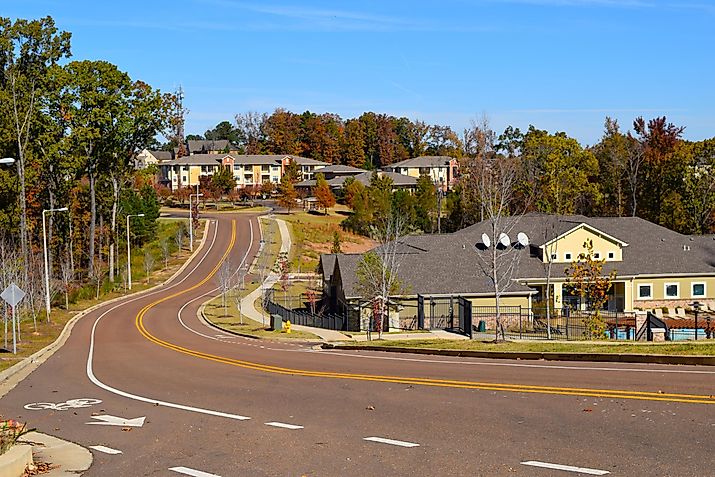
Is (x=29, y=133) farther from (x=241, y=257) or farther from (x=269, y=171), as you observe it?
(x=269, y=171)

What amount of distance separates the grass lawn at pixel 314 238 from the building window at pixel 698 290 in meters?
39.3

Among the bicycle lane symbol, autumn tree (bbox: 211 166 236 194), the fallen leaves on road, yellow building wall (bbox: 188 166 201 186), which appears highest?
yellow building wall (bbox: 188 166 201 186)

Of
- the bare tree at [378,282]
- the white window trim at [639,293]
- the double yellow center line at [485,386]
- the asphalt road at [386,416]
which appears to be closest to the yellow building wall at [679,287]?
the white window trim at [639,293]

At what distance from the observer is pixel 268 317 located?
56500mm

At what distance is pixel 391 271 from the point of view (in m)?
50.3

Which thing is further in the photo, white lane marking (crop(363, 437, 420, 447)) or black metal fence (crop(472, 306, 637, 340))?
black metal fence (crop(472, 306, 637, 340))

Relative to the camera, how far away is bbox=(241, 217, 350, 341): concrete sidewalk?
44469 mm

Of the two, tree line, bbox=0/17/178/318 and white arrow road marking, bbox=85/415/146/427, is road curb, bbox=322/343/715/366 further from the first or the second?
tree line, bbox=0/17/178/318

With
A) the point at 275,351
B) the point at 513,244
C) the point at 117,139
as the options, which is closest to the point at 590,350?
the point at 275,351

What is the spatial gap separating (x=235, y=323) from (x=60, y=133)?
26.9 meters

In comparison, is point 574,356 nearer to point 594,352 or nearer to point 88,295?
point 594,352

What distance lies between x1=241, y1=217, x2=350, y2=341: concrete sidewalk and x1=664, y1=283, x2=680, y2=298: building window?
937 inches

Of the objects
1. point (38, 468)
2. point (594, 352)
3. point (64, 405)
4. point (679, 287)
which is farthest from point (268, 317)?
point (38, 468)

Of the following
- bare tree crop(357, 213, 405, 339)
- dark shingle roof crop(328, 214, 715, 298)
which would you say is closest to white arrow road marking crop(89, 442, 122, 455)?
bare tree crop(357, 213, 405, 339)
